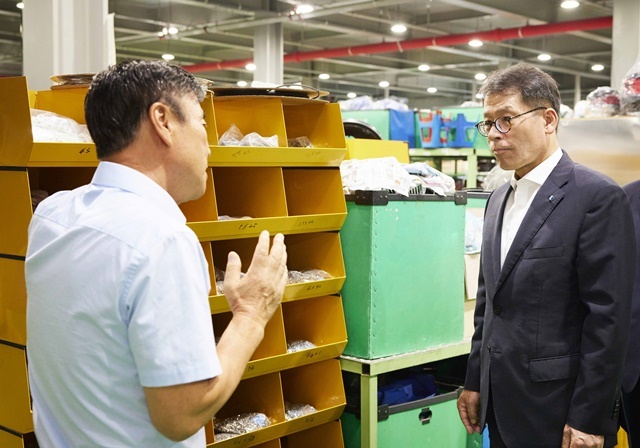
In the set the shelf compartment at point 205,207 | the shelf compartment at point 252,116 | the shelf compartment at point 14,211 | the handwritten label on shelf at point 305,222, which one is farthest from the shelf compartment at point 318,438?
the shelf compartment at point 14,211

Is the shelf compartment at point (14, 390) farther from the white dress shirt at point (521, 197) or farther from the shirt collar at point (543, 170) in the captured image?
the shirt collar at point (543, 170)

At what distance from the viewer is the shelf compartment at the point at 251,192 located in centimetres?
298

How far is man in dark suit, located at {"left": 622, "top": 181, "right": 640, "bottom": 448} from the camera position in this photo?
2635mm

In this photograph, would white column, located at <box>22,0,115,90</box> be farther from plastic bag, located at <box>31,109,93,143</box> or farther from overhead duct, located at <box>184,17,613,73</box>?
overhead duct, located at <box>184,17,613,73</box>

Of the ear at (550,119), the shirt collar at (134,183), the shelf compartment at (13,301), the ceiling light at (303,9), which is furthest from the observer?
the ceiling light at (303,9)

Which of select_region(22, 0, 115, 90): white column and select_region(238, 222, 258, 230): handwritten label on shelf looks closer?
select_region(238, 222, 258, 230): handwritten label on shelf

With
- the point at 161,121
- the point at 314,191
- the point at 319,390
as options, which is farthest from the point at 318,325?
the point at 161,121

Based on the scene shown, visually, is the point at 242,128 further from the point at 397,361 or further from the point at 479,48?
the point at 479,48

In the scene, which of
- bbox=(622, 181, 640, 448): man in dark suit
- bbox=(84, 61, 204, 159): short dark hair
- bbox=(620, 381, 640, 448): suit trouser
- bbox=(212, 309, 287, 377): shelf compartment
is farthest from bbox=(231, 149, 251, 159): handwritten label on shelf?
bbox=(620, 381, 640, 448): suit trouser

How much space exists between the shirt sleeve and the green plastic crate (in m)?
1.89

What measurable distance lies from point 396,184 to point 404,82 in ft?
61.4

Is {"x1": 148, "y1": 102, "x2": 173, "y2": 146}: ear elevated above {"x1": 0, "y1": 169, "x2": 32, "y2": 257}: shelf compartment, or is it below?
above

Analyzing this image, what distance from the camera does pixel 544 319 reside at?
2.25 meters

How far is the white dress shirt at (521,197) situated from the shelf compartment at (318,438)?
1.27 metres
